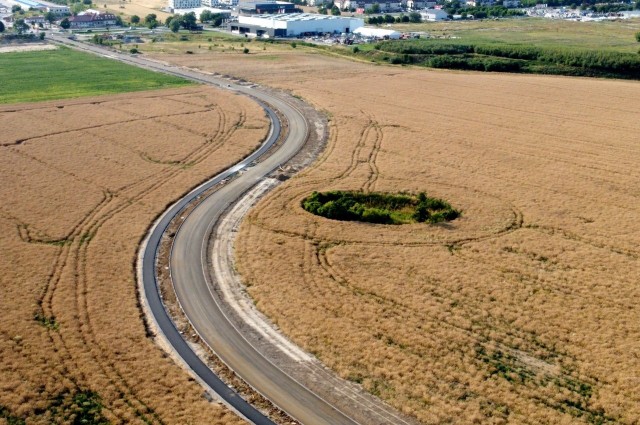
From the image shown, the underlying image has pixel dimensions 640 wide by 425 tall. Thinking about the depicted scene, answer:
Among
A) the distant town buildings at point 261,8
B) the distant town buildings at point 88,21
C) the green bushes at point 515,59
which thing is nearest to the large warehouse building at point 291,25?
the distant town buildings at point 261,8

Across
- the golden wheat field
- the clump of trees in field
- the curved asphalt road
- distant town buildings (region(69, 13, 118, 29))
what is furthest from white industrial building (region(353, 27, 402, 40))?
the clump of trees in field

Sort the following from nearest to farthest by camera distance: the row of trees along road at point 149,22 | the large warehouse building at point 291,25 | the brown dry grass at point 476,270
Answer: the brown dry grass at point 476,270
the large warehouse building at point 291,25
the row of trees along road at point 149,22

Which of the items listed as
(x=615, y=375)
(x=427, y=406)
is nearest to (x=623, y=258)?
(x=615, y=375)

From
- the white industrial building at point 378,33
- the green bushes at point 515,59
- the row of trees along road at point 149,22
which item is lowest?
the green bushes at point 515,59

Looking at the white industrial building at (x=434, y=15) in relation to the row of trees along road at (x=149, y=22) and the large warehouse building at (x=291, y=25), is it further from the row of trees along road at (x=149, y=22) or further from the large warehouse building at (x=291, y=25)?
the row of trees along road at (x=149, y=22)

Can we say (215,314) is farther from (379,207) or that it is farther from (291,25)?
(291,25)

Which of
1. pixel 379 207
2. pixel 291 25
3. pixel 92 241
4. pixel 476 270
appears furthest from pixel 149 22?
pixel 476 270
